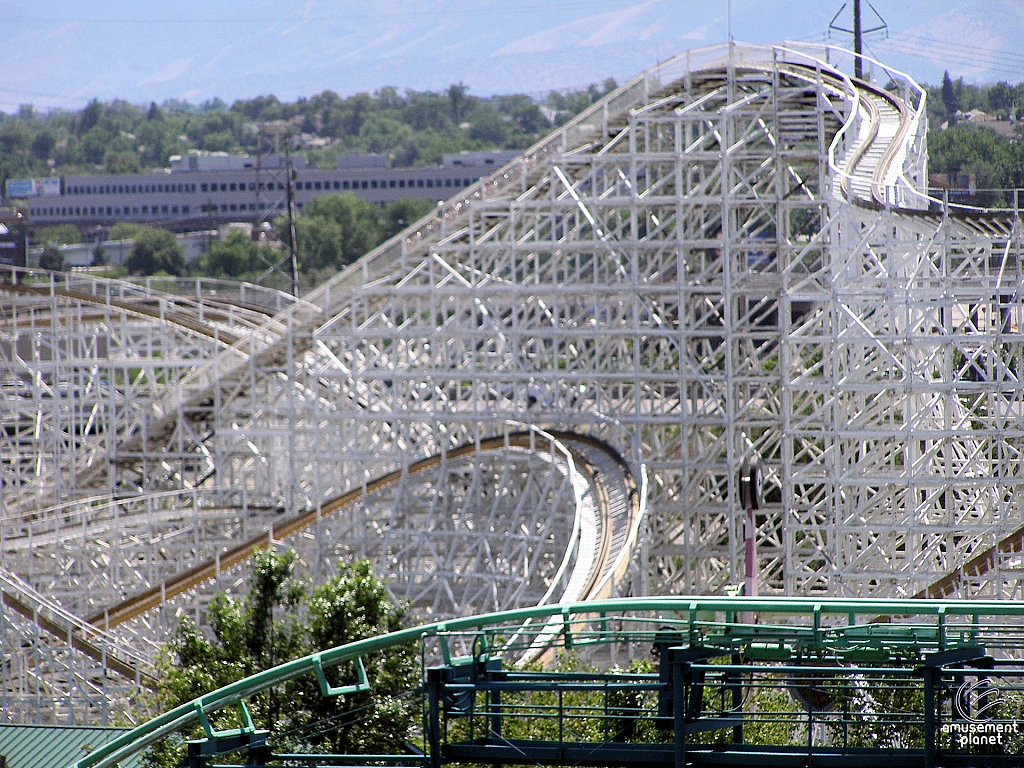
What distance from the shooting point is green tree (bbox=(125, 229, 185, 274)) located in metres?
107

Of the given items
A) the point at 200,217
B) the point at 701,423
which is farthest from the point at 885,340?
the point at 200,217

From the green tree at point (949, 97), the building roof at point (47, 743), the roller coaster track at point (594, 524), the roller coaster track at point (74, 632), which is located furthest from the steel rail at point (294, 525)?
the green tree at point (949, 97)

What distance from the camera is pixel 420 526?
1353 inches

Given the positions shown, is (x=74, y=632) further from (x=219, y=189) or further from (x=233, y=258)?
(x=219, y=189)

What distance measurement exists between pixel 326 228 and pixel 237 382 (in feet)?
229

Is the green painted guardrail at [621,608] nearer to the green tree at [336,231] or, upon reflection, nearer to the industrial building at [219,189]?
the green tree at [336,231]

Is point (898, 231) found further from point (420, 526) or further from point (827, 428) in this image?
point (420, 526)

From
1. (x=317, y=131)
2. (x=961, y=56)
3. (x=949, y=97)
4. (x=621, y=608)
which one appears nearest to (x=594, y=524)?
(x=621, y=608)

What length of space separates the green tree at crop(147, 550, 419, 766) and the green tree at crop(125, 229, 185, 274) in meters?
87.2

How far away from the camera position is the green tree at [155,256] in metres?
107

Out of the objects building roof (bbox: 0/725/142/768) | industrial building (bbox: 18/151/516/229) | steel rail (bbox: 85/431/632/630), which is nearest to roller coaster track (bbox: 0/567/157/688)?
steel rail (bbox: 85/431/632/630)

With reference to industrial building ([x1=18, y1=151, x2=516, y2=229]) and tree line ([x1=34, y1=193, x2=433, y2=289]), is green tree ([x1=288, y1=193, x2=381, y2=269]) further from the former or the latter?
industrial building ([x1=18, y1=151, x2=516, y2=229])

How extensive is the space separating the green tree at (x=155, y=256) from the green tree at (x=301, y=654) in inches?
3433

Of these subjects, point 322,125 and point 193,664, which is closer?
point 193,664
